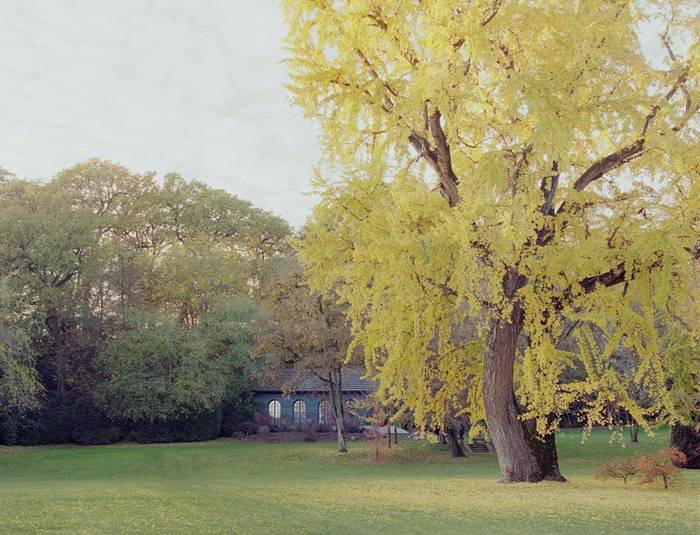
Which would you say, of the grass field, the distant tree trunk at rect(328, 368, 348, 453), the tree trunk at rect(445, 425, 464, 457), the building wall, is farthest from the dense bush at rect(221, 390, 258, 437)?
the grass field

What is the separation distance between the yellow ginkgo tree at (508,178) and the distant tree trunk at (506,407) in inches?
1.1

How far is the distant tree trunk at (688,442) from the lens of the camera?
1146 inches

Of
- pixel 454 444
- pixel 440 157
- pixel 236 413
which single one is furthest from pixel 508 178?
pixel 236 413

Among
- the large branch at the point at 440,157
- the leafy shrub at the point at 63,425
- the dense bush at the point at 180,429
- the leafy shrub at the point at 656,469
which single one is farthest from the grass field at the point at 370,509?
the dense bush at the point at 180,429

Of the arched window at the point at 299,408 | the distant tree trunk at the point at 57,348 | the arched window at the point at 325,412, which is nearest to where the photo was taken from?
the distant tree trunk at the point at 57,348

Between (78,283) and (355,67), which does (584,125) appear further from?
(78,283)

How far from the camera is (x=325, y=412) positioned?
5178cm

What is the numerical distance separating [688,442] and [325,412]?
86.2 feet

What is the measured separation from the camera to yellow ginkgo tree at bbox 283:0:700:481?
13.6m

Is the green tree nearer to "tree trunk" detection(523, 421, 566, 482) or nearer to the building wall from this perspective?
the building wall

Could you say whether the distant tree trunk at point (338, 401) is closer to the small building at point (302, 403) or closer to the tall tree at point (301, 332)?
the tall tree at point (301, 332)

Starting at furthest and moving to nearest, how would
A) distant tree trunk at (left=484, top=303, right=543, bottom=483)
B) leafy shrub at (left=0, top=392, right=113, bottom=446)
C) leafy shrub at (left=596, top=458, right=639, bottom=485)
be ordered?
leafy shrub at (left=0, top=392, right=113, bottom=446) < leafy shrub at (left=596, top=458, right=639, bottom=485) < distant tree trunk at (left=484, top=303, right=543, bottom=483)

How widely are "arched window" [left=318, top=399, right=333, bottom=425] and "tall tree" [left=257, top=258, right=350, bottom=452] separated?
1586 centimetres

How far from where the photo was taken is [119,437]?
4291cm
